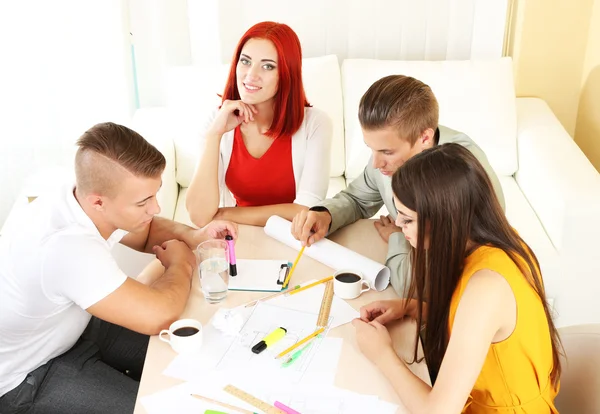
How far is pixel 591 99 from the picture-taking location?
10.6ft

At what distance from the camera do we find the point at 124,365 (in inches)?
70.7

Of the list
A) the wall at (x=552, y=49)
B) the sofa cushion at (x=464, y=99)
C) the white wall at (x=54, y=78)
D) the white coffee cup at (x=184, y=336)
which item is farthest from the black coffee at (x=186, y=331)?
the wall at (x=552, y=49)

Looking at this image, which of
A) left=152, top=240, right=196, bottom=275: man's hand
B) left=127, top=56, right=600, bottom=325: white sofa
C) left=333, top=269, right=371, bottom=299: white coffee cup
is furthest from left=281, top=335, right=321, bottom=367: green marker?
left=127, top=56, right=600, bottom=325: white sofa

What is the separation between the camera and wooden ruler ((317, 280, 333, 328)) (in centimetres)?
147

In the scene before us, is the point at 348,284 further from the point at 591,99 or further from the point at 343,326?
the point at 591,99

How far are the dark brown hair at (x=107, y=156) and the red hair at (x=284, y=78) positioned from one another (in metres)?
0.70

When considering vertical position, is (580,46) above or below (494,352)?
above

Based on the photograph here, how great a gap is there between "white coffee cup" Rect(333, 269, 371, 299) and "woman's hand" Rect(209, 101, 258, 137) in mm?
701

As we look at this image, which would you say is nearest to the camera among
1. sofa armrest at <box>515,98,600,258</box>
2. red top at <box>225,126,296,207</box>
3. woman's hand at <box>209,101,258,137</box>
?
woman's hand at <box>209,101,258,137</box>

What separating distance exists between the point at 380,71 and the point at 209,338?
1.88 meters

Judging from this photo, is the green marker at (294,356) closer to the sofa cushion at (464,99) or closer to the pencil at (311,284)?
the pencil at (311,284)

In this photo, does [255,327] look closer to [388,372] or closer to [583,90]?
[388,372]

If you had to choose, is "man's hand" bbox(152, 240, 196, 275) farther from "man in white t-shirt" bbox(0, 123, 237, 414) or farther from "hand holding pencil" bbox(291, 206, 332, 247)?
"hand holding pencil" bbox(291, 206, 332, 247)

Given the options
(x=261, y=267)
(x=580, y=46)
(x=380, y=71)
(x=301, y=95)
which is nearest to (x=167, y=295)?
(x=261, y=267)
